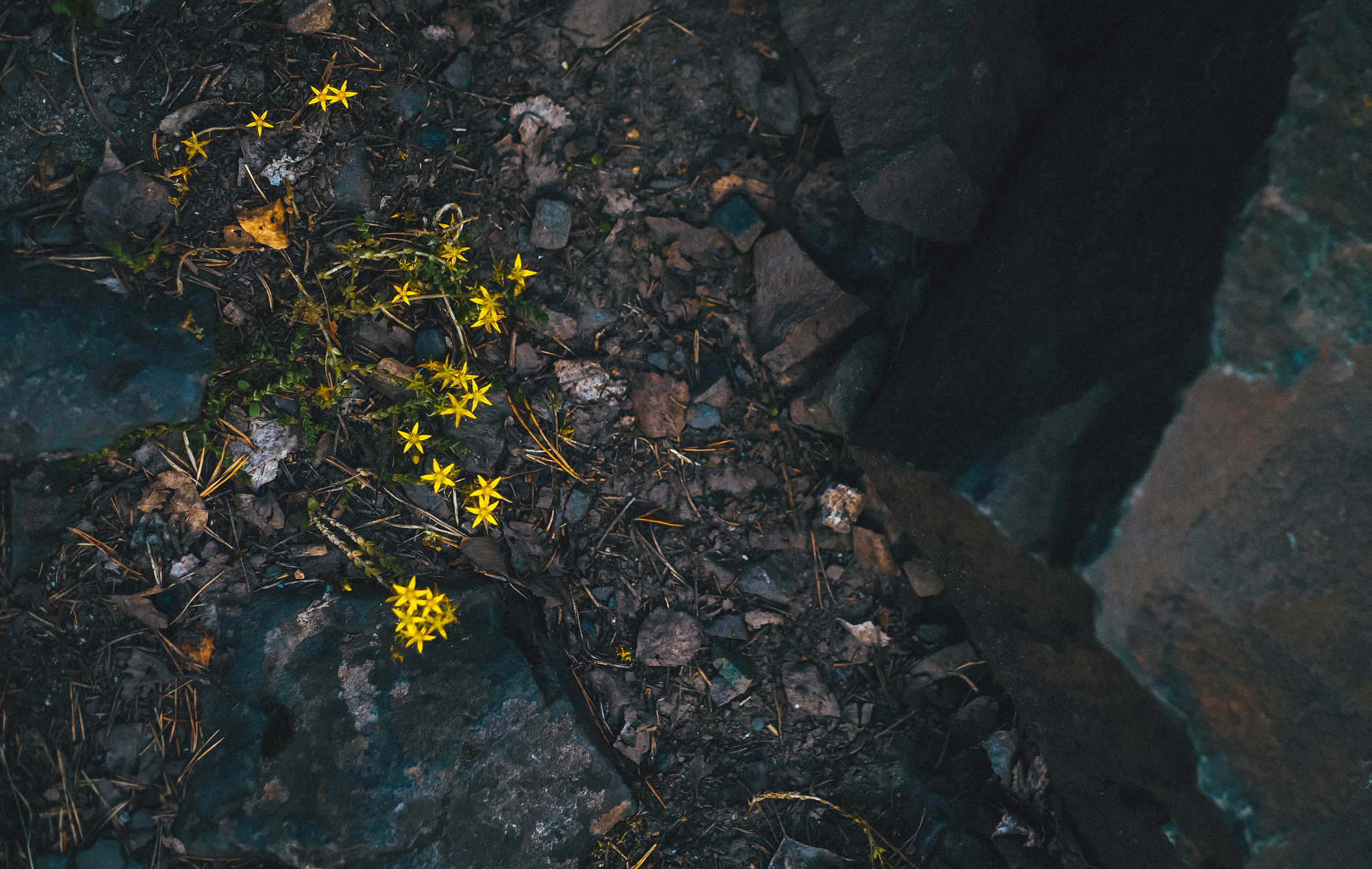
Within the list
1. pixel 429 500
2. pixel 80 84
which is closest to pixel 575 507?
pixel 429 500

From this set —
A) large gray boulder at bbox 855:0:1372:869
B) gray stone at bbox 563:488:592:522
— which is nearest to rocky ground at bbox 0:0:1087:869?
gray stone at bbox 563:488:592:522

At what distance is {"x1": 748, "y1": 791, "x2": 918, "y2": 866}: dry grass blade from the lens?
2.90 meters

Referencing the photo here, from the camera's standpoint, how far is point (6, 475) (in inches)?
110

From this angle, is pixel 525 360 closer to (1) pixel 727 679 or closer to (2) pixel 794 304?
(2) pixel 794 304

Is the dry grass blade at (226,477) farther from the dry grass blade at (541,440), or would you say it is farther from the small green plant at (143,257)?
the dry grass blade at (541,440)

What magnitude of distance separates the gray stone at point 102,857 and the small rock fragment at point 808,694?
263 cm

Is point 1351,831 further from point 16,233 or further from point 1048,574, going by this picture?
point 16,233

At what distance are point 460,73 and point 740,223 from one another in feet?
4.29

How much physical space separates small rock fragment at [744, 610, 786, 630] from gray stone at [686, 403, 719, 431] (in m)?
0.80

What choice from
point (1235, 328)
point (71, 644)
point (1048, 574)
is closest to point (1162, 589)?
point (1048, 574)

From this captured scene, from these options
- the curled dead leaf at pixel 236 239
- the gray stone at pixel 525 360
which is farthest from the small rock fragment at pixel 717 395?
the curled dead leaf at pixel 236 239

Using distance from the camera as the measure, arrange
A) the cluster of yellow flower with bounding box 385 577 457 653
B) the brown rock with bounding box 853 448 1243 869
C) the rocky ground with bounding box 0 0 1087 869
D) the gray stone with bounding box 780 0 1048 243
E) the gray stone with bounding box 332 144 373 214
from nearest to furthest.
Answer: the brown rock with bounding box 853 448 1243 869 < the cluster of yellow flower with bounding box 385 577 457 653 < the gray stone with bounding box 780 0 1048 243 < the rocky ground with bounding box 0 0 1087 869 < the gray stone with bounding box 332 144 373 214

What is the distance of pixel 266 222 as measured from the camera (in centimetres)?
288

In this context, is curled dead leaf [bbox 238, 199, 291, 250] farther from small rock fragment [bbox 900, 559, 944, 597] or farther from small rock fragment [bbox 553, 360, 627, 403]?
small rock fragment [bbox 900, 559, 944, 597]
